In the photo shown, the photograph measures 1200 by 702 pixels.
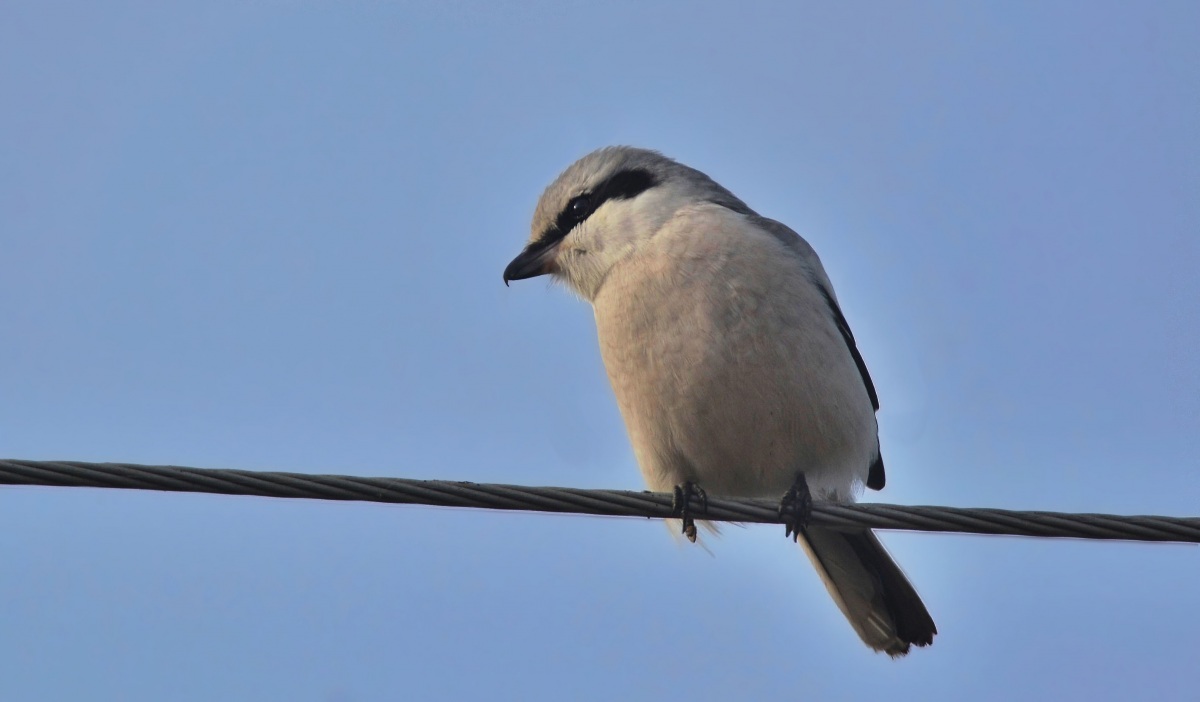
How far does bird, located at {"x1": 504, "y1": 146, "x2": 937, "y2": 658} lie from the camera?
5457 mm

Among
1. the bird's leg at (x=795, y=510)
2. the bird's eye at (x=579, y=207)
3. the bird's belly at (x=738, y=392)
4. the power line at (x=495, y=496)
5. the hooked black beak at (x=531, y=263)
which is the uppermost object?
the bird's eye at (x=579, y=207)

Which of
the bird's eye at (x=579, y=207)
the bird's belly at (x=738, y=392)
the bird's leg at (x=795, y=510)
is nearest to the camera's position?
the bird's leg at (x=795, y=510)

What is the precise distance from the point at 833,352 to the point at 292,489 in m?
2.82

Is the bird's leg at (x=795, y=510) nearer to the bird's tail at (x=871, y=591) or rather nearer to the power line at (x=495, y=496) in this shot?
the bird's tail at (x=871, y=591)

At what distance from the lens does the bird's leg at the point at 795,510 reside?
494 cm

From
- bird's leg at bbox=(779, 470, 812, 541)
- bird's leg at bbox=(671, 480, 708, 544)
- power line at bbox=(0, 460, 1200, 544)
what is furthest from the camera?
bird's leg at bbox=(671, 480, 708, 544)

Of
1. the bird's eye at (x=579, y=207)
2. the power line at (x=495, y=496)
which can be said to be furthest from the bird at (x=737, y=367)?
the power line at (x=495, y=496)

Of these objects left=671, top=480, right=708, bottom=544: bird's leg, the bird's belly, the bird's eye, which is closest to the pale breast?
the bird's belly

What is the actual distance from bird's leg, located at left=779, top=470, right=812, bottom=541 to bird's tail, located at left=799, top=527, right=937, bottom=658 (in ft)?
2.29

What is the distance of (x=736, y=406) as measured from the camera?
545 cm

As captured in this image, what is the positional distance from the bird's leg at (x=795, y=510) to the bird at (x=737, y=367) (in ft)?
0.09

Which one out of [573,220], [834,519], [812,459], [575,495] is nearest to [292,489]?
[575,495]

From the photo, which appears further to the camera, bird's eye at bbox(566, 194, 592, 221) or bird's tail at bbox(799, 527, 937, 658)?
bird's eye at bbox(566, 194, 592, 221)

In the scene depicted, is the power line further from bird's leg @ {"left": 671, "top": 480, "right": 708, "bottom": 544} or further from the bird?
the bird
